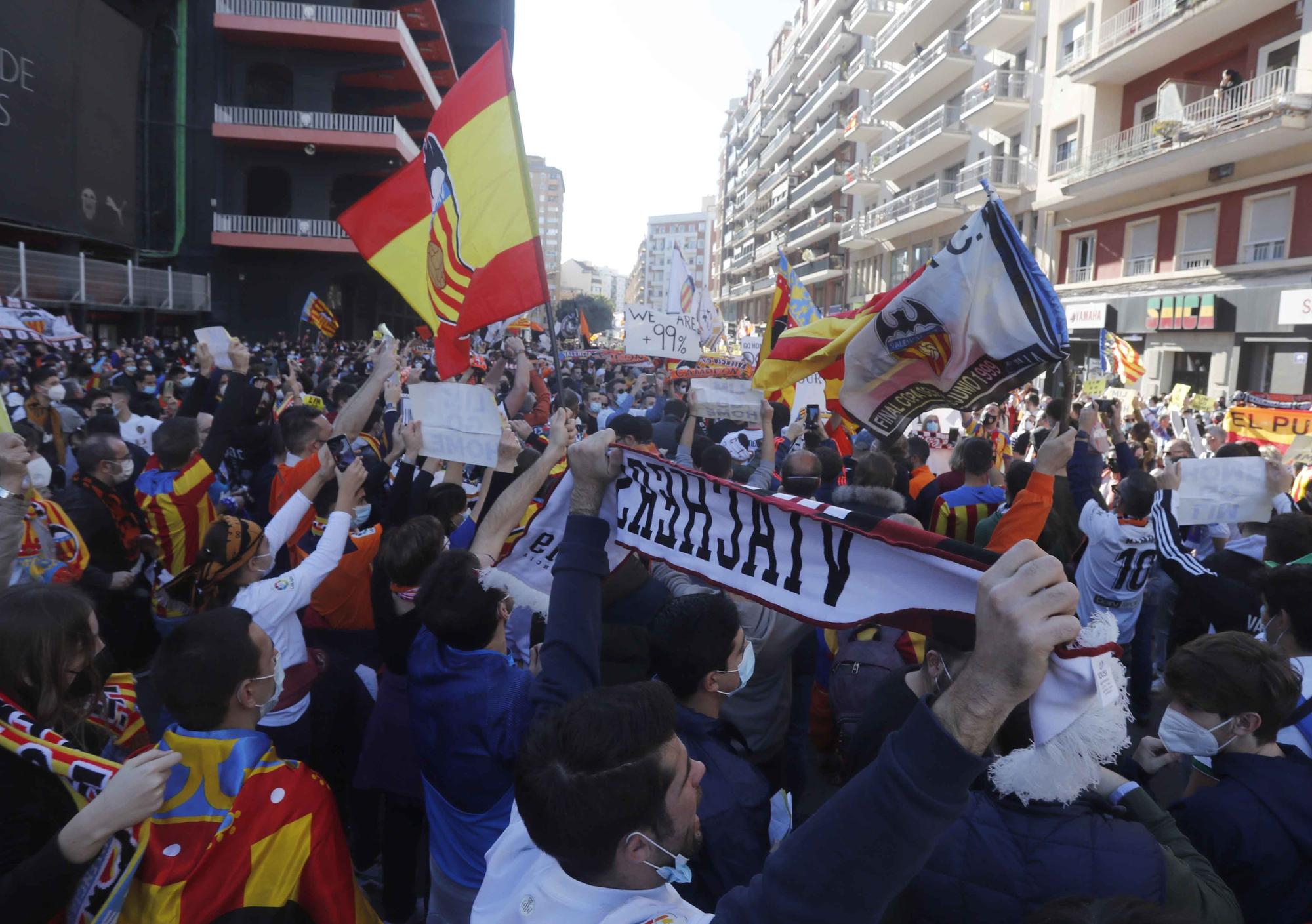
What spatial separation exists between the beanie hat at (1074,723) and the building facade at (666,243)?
146 metres

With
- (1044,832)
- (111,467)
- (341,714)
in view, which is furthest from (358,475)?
(1044,832)

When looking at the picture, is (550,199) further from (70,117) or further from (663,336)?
(663,336)

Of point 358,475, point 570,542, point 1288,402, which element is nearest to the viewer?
point 570,542

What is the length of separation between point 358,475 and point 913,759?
108 inches

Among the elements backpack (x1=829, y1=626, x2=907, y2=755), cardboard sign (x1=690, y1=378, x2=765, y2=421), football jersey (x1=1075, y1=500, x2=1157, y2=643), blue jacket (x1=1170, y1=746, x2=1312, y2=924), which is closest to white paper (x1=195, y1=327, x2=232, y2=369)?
cardboard sign (x1=690, y1=378, x2=765, y2=421)

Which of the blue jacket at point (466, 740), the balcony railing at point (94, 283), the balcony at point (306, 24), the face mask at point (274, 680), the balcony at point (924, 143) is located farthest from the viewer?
the balcony at point (924, 143)

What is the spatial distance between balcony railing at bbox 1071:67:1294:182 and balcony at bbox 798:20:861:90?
2765 cm

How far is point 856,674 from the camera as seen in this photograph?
343 cm

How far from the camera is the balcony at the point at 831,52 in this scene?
47250 millimetres

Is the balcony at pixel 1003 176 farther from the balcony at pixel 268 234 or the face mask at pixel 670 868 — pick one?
the face mask at pixel 670 868

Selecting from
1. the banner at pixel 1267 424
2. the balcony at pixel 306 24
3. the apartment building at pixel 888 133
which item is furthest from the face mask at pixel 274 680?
the balcony at pixel 306 24

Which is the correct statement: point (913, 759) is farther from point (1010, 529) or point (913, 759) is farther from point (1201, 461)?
point (1201, 461)

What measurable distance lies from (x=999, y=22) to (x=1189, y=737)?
92.5ft

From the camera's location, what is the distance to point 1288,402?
7902 millimetres
